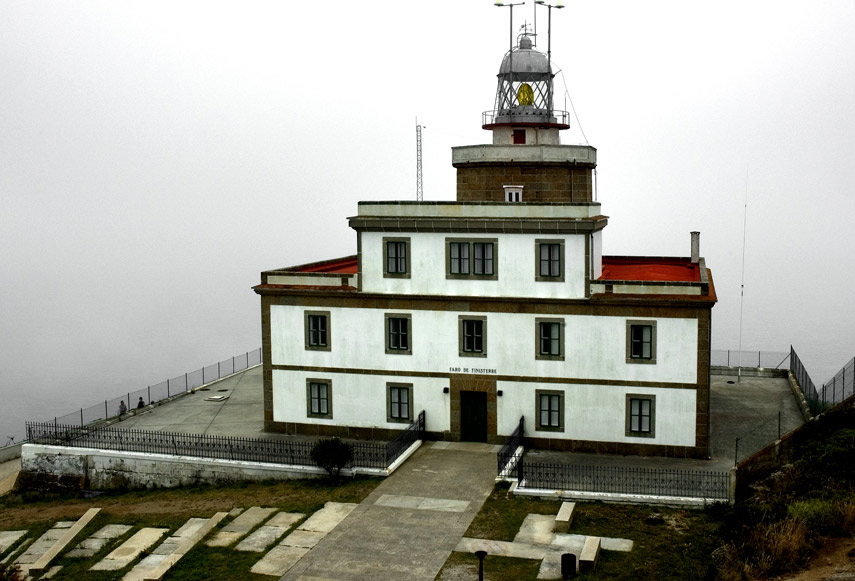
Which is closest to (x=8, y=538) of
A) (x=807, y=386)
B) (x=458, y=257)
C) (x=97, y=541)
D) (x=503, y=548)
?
(x=97, y=541)

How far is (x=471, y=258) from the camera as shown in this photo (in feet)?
101

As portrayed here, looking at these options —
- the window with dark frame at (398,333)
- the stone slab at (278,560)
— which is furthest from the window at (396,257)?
the stone slab at (278,560)

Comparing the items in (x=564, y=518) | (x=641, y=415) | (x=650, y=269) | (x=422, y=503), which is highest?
(x=650, y=269)

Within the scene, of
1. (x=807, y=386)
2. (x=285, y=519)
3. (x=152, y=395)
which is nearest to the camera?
(x=285, y=519)

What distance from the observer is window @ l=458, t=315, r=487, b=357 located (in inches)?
1219

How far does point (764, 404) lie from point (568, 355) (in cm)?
1022

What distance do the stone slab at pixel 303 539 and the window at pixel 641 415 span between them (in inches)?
436

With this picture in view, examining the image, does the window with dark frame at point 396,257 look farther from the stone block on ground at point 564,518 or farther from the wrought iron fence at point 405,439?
the stone block on ground at point 564,518

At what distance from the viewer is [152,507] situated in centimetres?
2819

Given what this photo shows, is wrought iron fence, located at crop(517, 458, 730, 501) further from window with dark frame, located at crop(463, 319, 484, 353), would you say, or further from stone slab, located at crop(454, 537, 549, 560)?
window with dark frame, located at crop(463, 319, 484, 353)

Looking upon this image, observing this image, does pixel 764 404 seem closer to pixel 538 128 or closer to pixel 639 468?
pixel 639 468

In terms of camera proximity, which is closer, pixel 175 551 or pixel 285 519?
pixel 175 551

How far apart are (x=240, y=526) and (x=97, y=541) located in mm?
4218

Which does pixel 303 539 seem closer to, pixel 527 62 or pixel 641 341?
pixel 641 341
